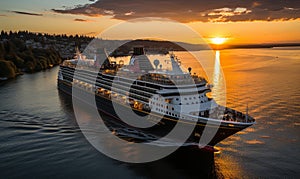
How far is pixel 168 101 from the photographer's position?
22.3 m

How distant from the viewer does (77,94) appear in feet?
132

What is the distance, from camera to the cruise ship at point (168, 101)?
20.3 m

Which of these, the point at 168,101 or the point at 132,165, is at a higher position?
the point at 168,101

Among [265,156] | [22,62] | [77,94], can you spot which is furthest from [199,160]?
[22,62]

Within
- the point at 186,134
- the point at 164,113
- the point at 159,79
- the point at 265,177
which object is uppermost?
the point at 159,79

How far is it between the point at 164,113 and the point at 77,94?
22.3m

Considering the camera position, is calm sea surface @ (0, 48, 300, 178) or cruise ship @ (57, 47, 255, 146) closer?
calm sea surface @ (0, 48, 300, 178)

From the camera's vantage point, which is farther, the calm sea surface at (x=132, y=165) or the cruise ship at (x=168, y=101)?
the cruise ship at (x=168, y=101)

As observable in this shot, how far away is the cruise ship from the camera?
20.3 m

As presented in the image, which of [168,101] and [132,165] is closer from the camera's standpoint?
[132,165]

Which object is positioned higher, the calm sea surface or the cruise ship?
the cruise ship

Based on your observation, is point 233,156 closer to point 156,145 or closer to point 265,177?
point 265,177

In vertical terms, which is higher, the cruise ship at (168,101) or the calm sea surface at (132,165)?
the cruise ship at (168,101)

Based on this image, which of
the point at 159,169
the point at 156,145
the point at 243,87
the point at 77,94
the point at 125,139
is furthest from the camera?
the point at 243,87
